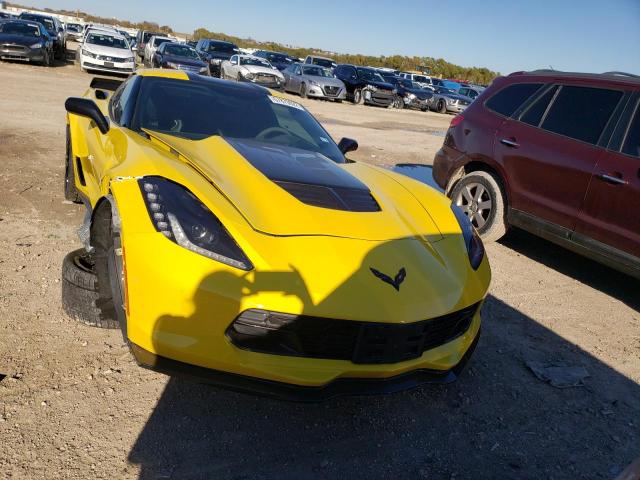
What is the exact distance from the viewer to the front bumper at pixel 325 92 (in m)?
20.9

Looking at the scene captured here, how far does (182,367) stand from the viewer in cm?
208

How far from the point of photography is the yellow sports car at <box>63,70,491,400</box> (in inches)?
81.0

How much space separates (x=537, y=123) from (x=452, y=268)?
320 cm

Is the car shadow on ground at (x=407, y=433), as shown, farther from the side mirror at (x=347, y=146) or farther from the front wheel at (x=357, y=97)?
the front wheel at (x=357, y=97)

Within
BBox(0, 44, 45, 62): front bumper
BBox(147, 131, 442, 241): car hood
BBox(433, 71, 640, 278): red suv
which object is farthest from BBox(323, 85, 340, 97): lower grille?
BBox(147, 131, 442, 241): car hood

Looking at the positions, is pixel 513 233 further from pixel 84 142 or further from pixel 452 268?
Answer: pixel 84 142

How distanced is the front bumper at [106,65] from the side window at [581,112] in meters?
17.2

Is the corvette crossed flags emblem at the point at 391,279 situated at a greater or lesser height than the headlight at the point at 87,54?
greater

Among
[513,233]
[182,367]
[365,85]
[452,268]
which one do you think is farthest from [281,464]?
[365,85]

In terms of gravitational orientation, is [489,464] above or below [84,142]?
below

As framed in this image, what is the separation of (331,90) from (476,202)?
54.7ft

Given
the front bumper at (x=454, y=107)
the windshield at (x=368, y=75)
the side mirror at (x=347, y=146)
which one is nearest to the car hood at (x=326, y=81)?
the windshield at (x=368, y=75)

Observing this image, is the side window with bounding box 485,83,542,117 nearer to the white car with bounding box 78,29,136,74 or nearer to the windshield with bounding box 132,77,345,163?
the windshield with bounding box 132,77,345,163

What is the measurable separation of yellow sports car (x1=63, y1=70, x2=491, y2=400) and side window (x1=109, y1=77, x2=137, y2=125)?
0.44 meters
